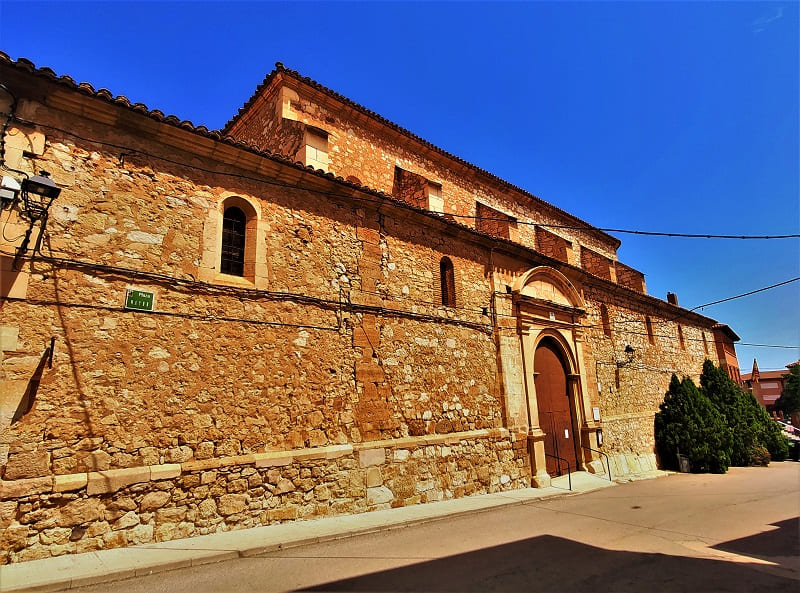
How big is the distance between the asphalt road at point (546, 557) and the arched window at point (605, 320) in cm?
691

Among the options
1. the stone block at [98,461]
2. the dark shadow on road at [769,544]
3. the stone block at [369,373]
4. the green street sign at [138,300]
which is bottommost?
the dark shadow on road at [769,544]

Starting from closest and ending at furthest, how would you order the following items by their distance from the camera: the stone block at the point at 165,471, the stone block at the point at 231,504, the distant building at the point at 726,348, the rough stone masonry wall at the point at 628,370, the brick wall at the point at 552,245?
1. the stone block at the point at 165,471
2. the stone block at the point at 231,504
3. the rough stone masonry wall at the point at 628,370
4. the brick wall at the point at 552,245
5. the distant building at the point at 726,348

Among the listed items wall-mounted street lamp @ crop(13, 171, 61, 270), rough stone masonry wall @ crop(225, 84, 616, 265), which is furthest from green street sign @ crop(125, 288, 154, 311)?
rough stone masonry wall @ crop(225, 84, 616, 265)

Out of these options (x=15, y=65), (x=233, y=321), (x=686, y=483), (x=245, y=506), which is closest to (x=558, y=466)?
(x=686, y=483)

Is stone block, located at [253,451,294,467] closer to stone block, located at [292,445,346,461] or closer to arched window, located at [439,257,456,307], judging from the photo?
stone block, located at [292,445,346,461]

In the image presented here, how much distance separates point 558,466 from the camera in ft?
37.8

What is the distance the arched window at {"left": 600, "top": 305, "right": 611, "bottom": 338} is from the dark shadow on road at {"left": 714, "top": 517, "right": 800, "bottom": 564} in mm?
8183

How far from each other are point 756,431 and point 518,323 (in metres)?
13.1

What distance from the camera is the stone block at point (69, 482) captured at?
4867 mm

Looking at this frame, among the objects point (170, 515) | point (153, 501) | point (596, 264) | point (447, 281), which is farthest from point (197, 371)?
point (596, 264)

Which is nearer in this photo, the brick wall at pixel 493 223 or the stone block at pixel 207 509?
the stone block at pixel 207 509

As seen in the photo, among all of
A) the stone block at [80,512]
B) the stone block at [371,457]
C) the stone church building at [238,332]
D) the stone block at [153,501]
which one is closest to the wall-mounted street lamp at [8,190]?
the stone church building at [238,332]

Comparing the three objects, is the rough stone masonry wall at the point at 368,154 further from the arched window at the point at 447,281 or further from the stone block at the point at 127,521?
the stone block at the point at 127,521

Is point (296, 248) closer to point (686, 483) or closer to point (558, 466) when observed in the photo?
point (558, 466)
